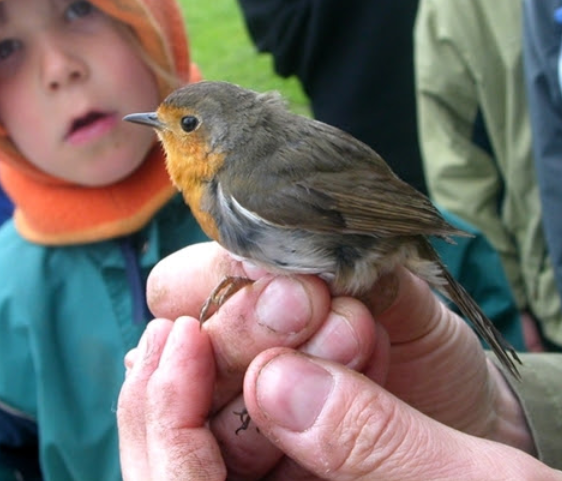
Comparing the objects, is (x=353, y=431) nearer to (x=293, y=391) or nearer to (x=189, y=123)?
Result: (x=293, y=391)

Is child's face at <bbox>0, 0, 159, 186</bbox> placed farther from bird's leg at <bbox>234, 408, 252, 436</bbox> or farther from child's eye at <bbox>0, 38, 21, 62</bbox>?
bird's leg at <bbox>234, 408, 252, 436</bbox>

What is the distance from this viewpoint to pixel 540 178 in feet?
7.70

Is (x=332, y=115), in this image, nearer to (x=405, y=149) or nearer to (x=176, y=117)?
(x=405, y=149)

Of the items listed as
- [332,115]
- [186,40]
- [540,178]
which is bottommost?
[332,115]

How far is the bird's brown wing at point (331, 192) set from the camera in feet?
5.29

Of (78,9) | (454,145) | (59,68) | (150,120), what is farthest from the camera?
(454,145)

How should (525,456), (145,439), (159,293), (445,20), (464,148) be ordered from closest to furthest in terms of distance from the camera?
(525,456) < (145,439) < (159,293) < (445,20) < (464,148)

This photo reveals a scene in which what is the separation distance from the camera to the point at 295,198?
1625 millimetres

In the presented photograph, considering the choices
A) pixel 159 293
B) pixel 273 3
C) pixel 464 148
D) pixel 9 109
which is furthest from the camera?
pixel 273 3

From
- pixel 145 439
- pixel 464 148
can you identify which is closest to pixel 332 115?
pixel 464 148

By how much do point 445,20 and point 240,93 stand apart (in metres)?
1.18

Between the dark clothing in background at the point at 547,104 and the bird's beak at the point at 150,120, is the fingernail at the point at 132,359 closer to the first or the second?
the bird's beak at the point at 150,120

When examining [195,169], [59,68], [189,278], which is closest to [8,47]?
[59,68]

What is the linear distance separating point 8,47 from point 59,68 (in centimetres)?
20
